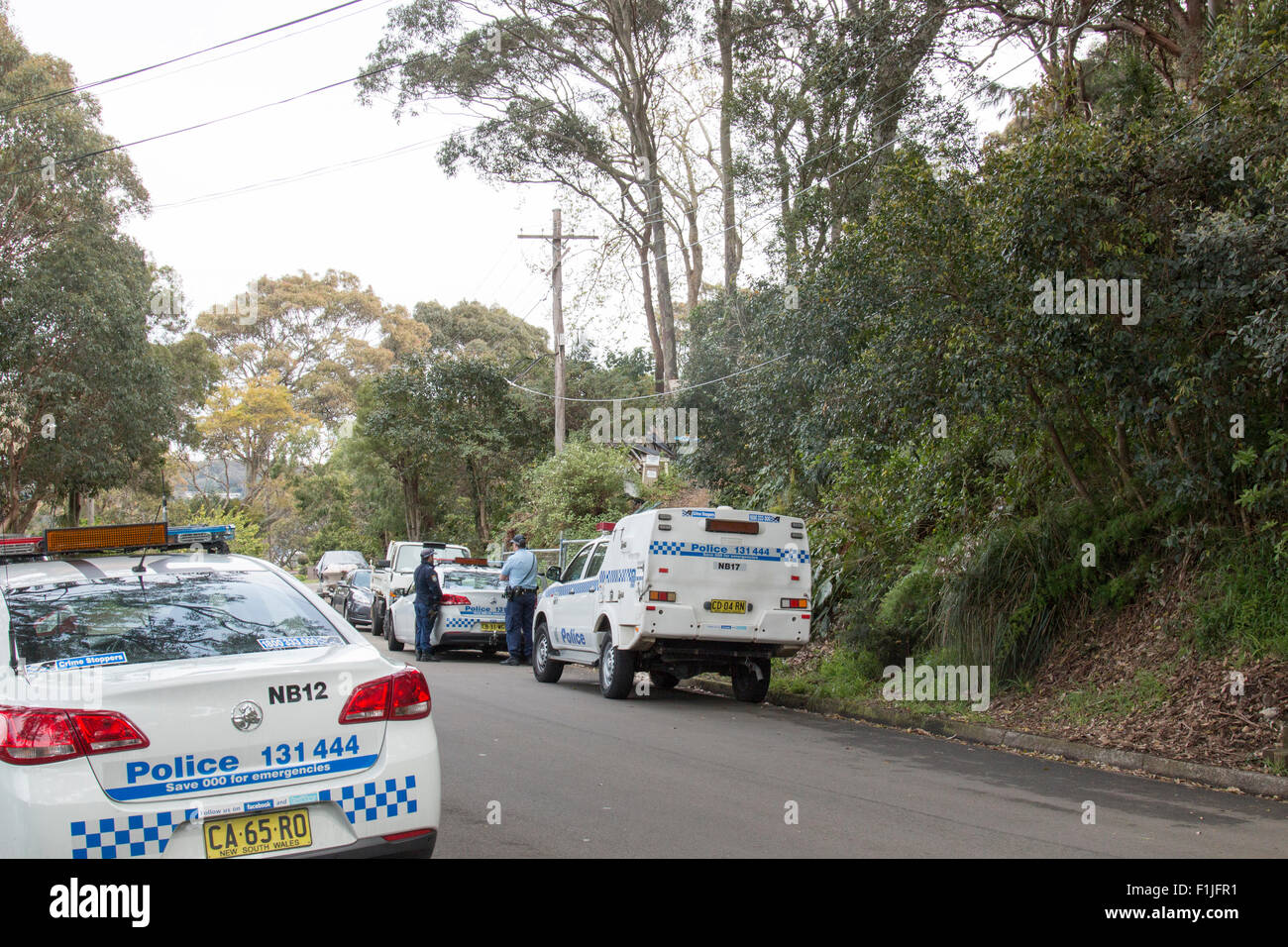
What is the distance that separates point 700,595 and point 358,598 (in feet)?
53.4

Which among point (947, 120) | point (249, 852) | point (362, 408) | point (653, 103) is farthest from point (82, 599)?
point (362, 408)

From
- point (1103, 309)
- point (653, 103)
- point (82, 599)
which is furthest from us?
point (653, 103)

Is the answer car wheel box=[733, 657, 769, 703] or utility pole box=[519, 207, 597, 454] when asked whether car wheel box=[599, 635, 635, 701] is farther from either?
utility pole box=[519, 207, 597, 454]

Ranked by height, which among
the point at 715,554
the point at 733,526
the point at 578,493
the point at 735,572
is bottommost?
the point at 735,572

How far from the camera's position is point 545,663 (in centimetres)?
1462

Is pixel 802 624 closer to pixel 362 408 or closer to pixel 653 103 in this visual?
pixel 653 103

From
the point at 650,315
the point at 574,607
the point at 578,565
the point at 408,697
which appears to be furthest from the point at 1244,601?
the point at 650,315

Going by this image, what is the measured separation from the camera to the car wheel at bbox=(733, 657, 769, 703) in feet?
41.9

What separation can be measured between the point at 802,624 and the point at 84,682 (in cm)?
917

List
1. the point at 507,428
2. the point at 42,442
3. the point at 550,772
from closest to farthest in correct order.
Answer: the point at 550,772 < the point at 42,442 < the point at 507,428

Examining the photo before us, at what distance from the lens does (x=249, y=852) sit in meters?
4.01

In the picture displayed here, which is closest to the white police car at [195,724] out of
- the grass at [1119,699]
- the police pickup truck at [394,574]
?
the grass at [1119,699]

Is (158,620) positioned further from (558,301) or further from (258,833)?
(558,301)

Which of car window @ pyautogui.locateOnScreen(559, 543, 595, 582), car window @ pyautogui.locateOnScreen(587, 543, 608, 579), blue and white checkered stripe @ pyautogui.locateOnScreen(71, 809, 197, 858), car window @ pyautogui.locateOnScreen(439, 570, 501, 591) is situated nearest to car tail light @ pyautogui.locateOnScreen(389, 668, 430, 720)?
blue and white checkered stripe @ pyautogui.locateOnScreen(71, 809, 197, 858)
